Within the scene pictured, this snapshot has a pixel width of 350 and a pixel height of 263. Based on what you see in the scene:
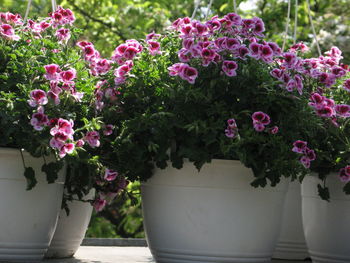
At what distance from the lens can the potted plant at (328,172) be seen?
196 centimetres

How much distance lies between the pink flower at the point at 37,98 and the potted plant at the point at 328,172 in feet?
2.50

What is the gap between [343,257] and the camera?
80.7 inches

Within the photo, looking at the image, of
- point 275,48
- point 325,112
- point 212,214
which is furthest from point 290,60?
point 212,214

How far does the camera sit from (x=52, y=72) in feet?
5.54

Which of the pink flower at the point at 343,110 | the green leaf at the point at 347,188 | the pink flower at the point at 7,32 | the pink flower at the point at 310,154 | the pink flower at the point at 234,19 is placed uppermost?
the pink flower at the point at 7,32

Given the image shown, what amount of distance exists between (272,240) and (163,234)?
0.32m

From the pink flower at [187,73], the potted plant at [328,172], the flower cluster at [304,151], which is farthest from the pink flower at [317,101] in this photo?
the pink flower at [187,73]

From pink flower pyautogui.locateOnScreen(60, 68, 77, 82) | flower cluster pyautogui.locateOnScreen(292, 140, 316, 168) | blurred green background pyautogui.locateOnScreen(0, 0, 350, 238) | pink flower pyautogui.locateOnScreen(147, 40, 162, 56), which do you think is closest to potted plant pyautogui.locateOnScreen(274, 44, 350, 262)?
flower cluster pyautogui.locateOnScreen(292, 140, 316, 168)

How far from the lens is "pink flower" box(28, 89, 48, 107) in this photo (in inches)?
64.3

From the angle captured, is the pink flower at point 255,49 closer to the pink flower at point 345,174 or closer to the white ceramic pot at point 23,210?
the pink flower at point 345,174

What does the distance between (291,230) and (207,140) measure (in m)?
0.86

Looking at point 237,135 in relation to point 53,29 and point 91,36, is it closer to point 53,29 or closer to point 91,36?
point 53,29

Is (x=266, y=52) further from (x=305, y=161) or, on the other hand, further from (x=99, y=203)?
(x=99, y=203)

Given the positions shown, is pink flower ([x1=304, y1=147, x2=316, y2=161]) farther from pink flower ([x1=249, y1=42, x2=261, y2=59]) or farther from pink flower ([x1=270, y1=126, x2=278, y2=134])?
pink flower ([x1=249, y1=42, x2=261, y2=59])
